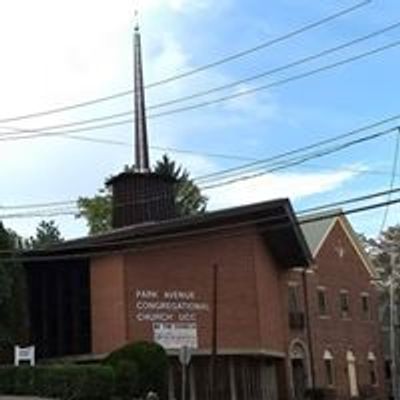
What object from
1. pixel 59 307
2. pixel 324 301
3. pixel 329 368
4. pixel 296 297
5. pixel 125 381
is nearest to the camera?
pixel 125 381

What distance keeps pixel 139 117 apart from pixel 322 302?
49.3 feet

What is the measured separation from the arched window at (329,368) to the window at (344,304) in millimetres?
3295

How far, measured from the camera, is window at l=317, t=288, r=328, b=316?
209 feet

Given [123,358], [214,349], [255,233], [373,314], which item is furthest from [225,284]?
[373,314]

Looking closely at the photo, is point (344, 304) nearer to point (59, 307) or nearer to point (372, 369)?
point (372, 369)

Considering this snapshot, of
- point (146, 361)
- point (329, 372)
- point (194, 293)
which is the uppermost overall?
point (194, 293)

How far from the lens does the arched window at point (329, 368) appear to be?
6297 centimetres

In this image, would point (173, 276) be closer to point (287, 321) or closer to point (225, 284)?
point (225, 284)

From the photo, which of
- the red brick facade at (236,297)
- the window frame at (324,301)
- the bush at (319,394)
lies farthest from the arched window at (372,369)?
the bush at (319,394)

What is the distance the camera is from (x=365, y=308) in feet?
225

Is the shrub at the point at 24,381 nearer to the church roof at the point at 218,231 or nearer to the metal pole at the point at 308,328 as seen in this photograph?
the church roof at the point at 218,231

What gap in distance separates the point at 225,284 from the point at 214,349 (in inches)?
263

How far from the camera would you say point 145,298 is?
5128 cm

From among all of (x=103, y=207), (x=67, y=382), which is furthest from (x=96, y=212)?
(x=67, y=382)
